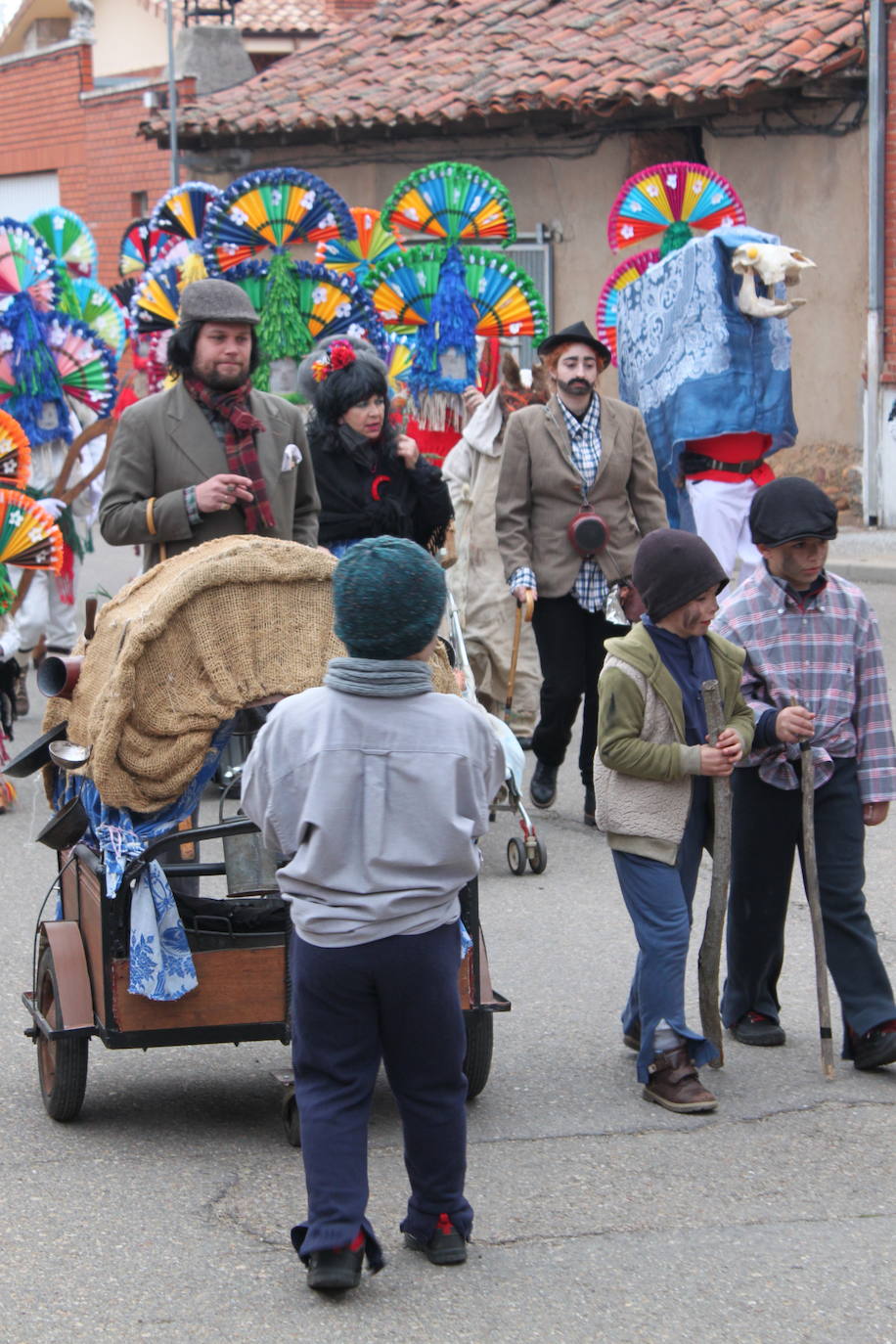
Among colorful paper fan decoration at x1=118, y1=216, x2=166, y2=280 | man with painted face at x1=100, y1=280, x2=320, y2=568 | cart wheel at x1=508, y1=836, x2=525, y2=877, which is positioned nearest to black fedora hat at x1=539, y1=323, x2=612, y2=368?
man with painted face at x1=100, y1=280, x2=320, y2=568

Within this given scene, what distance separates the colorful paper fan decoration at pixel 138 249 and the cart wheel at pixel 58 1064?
10.7m

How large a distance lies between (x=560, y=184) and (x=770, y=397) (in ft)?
36.5

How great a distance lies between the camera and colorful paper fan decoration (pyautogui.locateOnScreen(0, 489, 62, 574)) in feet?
25.9

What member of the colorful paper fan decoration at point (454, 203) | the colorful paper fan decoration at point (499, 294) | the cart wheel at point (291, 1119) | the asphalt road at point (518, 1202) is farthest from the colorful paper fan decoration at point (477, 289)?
the cart wheel at point (291, 1119)

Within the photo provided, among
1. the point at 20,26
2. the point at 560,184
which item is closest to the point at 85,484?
the point at 560,184

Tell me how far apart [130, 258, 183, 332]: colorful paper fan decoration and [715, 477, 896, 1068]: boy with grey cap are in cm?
687

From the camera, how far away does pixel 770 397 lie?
8.02 metres

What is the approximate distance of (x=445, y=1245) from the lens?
12.0ft

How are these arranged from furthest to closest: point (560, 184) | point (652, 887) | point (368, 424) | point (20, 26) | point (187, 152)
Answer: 1. point (20, 26)
2. point (187, 152)
3. point (560, 184)
4. point (368, 424)
5. point (652, 887)

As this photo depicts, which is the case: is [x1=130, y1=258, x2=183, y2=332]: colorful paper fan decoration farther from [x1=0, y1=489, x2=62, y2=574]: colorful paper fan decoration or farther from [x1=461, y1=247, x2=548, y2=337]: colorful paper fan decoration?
[x1=0, y1=489, x2=62, y2=574]: colorful paper fan decoration

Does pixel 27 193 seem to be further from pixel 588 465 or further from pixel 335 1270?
pixel 335 1270

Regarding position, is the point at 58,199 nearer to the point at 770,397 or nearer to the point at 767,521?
the point at 770,397

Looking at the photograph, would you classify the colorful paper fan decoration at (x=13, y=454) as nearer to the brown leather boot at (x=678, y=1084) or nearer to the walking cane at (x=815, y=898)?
the walking cane at (x=815, y=898)

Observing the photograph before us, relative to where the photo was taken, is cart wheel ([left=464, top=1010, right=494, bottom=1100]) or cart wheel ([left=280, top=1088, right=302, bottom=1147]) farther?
cart wheel ([left=464, top=1010, right=494, bottom=1100])
